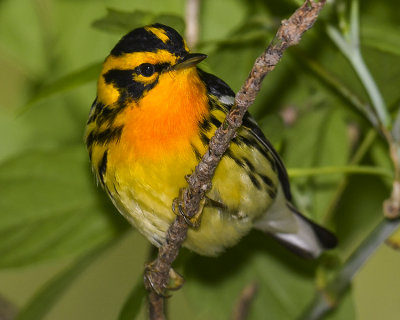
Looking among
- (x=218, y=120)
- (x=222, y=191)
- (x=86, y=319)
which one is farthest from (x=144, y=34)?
(x=86, y=319)

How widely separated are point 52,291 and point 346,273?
1.28m

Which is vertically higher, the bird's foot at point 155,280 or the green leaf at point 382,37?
the green leaf at point 382,37

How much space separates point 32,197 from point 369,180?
161cm

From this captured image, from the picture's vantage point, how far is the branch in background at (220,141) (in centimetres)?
183

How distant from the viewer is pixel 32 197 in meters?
3.36

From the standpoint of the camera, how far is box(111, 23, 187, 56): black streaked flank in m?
2.75

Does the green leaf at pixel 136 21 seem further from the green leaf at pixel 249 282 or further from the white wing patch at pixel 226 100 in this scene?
the green leaf at pixel 249 282

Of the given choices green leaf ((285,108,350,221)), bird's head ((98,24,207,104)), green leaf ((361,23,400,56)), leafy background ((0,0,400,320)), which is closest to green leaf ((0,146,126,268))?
leafy background ((0,0,400,320))

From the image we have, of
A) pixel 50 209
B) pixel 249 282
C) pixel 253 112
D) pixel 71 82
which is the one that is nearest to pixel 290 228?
A: pixel 249 282

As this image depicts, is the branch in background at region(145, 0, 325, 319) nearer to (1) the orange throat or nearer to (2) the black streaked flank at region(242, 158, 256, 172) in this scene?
(1) the orange throat

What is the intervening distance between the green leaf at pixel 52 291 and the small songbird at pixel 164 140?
42 centimetres

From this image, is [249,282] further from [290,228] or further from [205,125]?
[205,125]

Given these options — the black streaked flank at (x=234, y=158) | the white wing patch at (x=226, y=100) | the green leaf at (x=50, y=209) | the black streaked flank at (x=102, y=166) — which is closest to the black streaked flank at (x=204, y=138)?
the black streaked flank at (x=234, y=158)

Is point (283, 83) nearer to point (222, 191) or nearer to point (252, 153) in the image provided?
point (252, 153)
